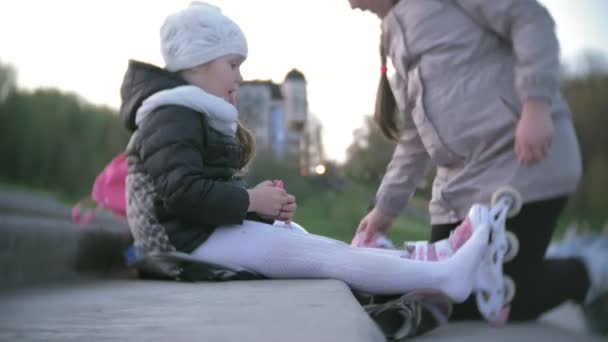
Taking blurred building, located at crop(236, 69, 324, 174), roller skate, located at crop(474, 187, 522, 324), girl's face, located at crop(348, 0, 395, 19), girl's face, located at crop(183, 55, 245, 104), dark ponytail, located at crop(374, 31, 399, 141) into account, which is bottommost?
blurred building, located at crop(236, 69, 324, 174)

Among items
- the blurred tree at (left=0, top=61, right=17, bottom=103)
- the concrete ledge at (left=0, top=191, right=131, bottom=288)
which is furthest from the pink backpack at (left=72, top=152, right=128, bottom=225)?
the blurred tree at (left=0, top=61, right=17, bottom=103)

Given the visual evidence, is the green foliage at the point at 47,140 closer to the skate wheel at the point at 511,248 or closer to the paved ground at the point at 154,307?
the paved ground at the point at 154,307

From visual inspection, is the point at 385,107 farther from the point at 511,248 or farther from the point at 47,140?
the point at 47,140

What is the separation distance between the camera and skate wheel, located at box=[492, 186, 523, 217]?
136cm

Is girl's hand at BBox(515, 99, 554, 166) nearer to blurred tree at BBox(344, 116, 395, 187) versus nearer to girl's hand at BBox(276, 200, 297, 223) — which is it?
girl's hand at BBox(276, 200, 297, 223)

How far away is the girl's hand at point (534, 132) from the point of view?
131 cm

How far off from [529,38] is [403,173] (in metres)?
0.49

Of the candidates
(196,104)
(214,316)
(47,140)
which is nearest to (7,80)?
(47,140)

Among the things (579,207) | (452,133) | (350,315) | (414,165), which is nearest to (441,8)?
(452,133)

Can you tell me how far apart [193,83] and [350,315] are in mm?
1007

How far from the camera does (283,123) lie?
18.4 feet

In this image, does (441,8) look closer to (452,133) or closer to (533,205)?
(452,133)

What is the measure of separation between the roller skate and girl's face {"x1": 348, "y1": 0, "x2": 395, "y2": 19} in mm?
513

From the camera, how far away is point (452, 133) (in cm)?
146
